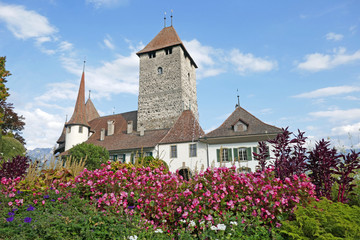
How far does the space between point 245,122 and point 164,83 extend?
40.5 feet

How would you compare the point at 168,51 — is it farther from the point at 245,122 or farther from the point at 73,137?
the point at 73,137

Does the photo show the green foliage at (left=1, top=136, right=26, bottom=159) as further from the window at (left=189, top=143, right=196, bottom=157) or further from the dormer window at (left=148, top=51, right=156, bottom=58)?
the dormer window at (left=148, top=51, right=156, bottom=58)

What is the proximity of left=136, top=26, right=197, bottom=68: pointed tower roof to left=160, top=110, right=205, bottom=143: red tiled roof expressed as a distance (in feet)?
31.5

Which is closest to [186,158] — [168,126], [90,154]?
[168,126]

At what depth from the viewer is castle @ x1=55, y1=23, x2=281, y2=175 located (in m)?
20.5

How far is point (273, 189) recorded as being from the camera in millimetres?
3867

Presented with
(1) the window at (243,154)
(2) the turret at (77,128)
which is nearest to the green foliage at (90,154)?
(2) the turret at (77,128)

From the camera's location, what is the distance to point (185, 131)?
23750 millimetres

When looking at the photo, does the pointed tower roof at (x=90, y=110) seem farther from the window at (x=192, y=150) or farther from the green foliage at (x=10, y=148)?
the window at (x=192, y=150)

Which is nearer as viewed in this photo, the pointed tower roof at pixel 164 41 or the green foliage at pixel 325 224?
the green foliage at pixel 325 224

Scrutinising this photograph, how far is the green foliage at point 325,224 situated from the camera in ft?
9.53

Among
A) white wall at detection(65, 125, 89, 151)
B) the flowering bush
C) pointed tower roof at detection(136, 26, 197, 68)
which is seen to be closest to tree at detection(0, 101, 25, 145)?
white wall at detection(65, 125, 89, 151)

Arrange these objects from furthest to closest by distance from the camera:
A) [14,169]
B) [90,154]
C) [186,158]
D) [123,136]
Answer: [123,136] → [186,158] → [90,154] → [14,169]

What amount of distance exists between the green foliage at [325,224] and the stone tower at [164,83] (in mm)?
24037
